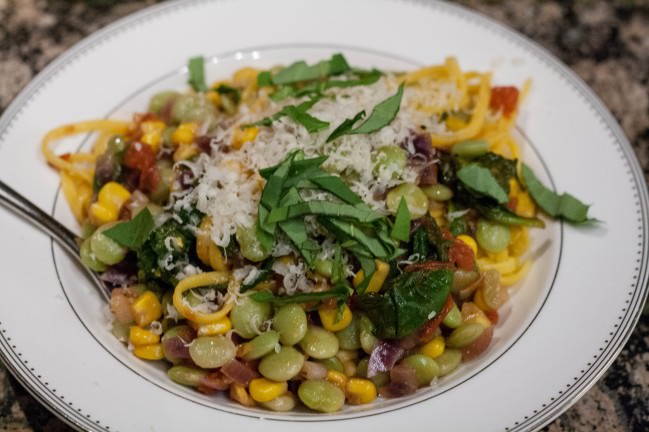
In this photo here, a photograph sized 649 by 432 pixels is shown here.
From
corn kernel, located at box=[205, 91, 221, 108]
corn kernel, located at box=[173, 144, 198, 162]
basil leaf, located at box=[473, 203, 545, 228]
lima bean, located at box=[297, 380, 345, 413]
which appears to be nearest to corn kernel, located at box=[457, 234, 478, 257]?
basil leaf, located at box=[473, 203, 545, 228]

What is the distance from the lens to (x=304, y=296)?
3600 millimetres

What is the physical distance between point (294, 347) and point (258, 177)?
3.10ft

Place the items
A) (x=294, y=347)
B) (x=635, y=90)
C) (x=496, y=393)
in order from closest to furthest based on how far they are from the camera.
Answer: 1. (x=496, y=393)
2. (x=294, y=347)
3. (x=635, y=90)

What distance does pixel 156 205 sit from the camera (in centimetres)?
413

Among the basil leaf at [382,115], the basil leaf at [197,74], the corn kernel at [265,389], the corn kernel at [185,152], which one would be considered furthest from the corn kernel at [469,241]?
the basil leaf at [197,74]

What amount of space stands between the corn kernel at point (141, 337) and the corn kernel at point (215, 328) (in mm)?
276

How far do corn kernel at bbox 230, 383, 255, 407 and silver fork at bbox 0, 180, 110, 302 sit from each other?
0.99 meters

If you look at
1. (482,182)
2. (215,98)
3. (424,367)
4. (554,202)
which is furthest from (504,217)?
(215,98)

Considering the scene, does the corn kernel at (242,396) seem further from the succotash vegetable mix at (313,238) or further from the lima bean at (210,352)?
the lima bean at (210,352)

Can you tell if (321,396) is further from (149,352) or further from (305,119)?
(305,119)

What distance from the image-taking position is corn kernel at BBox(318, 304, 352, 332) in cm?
368

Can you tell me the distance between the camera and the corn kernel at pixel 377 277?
368cm

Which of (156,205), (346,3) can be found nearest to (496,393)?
(156,205)

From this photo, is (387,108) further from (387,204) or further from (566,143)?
(566,143)
